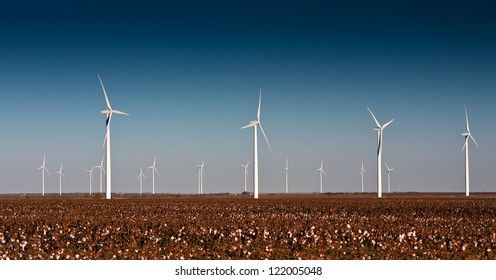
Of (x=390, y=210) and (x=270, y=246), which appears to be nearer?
(x=270, y=246)

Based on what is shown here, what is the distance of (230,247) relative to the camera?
25234mm

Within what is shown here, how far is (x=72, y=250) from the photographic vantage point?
2503 cm

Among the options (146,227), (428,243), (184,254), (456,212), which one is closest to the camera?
(184,254)

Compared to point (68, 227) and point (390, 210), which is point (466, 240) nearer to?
point (68, 227)

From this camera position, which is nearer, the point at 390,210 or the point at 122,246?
the point at 122,246

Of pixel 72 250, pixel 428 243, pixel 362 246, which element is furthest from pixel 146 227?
pixel 428 243

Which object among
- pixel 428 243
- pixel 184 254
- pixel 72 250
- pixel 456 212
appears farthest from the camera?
pixel 456 212

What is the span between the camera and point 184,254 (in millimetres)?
23469

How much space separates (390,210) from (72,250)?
113 feet
